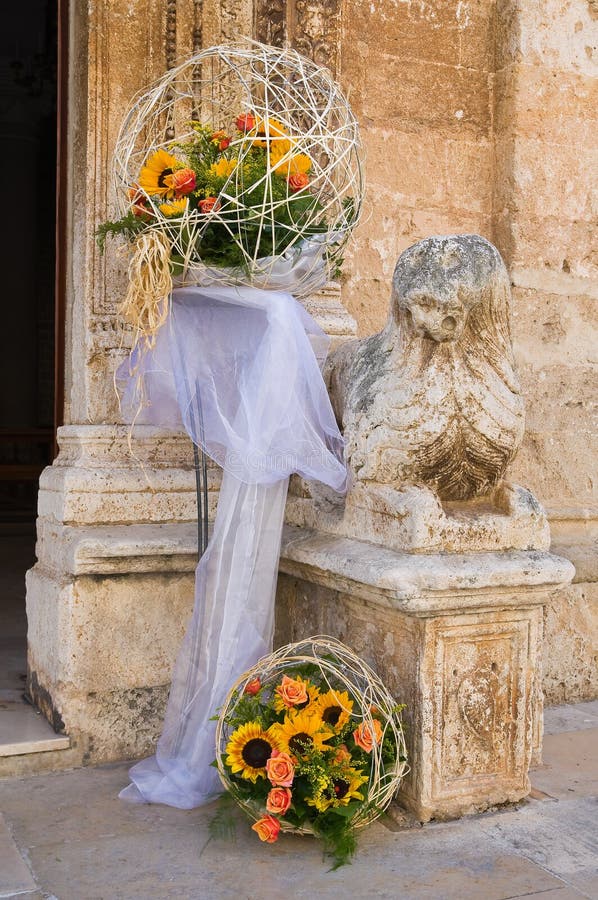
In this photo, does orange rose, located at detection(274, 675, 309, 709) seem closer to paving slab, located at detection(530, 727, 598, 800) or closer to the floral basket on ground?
the floral basket on ground

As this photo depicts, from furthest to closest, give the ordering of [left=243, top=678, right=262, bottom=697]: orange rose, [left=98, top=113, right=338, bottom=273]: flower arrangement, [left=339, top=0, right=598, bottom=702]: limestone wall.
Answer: [left=339, top=0, right=598, bottom=702]: limestone wall
[left=98, top=113, right=338, bottom=273]: flower arrangement
[left=243, top=678, right=262, bottom=697]: orange rose

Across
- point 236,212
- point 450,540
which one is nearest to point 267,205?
point 236,212

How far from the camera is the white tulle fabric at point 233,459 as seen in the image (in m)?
2.86

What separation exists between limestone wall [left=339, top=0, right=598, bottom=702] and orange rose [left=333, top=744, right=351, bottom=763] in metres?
1.86

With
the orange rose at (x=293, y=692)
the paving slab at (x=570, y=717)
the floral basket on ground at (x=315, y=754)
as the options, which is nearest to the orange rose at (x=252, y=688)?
the floral basket on ground at (x=315, y=754)

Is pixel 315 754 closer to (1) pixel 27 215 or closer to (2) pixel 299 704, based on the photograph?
(2) pixel 299 704

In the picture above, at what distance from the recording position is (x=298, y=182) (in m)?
2.87

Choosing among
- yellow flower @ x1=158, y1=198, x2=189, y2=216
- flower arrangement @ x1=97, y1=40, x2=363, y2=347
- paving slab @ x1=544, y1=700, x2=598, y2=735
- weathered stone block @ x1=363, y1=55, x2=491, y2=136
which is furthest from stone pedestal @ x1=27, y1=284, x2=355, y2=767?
weathered stone block @ x1=363, y1=55, x2=491, y2=136

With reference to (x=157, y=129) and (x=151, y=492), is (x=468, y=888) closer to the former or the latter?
(x=151, y=492)

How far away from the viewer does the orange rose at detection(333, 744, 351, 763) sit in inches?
101

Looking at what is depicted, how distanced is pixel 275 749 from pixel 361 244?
231cm

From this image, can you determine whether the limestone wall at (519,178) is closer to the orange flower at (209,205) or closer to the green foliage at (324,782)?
the orange flower at (209,205)

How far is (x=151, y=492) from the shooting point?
3.41m

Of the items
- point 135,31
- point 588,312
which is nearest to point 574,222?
point 588,312
